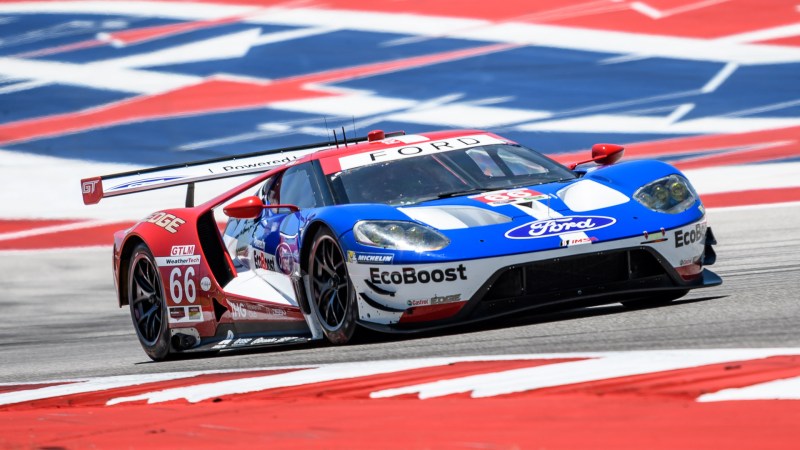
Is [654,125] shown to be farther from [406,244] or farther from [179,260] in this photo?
[406,244]

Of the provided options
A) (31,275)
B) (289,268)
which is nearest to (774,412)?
(289,268)

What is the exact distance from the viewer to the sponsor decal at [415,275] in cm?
633

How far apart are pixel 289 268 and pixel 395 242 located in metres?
1.00

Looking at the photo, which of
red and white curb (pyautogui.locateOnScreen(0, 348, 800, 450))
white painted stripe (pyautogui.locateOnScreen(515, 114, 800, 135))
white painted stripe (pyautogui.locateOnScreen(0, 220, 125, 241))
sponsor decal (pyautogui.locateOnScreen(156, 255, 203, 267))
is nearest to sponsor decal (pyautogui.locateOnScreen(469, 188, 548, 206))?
red and white curb (pyautogui.locateOnScreen(0, 348, 800, 450))

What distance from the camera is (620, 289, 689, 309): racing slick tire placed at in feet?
23.0

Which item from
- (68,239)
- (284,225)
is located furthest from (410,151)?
(68,239)

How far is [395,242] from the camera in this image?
21.1 ft

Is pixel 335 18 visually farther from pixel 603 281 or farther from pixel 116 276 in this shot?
pixel 603 281

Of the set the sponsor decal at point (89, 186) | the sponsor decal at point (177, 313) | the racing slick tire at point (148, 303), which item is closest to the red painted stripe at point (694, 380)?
the sponsor decal at point (177, 313)

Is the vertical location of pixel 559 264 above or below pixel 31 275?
above

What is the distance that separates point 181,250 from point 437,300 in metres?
2.23

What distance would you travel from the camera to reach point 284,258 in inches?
287

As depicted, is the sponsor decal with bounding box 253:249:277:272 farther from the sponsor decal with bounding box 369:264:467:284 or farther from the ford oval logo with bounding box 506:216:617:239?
the ford oval logo with bounding box 506:216:617:239

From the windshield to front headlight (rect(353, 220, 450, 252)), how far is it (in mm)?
596
